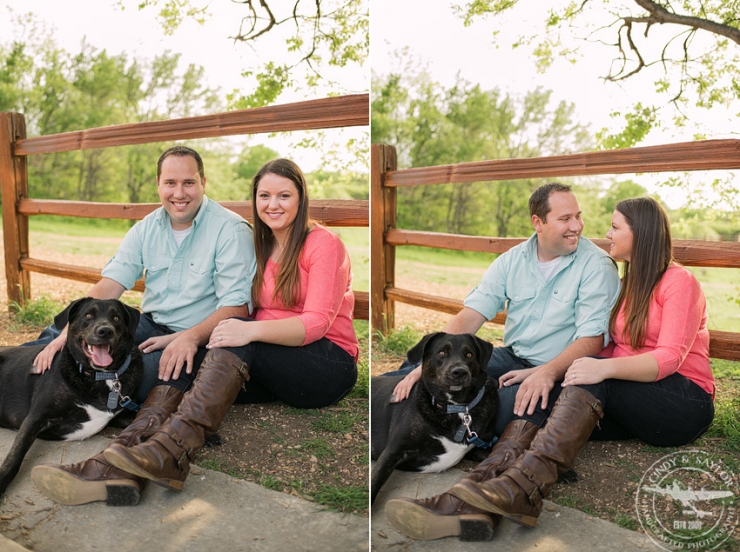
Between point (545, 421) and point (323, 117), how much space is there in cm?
134

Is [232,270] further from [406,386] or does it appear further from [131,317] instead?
[406,386]

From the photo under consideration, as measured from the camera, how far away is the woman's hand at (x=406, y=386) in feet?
6.82

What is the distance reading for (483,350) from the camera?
1.97 m

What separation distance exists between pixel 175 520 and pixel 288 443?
0.46 m

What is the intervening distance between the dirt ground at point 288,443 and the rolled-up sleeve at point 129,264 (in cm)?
16

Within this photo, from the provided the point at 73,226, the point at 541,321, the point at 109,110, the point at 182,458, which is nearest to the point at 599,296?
the point at 541,321

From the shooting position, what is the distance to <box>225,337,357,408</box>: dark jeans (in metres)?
2.13

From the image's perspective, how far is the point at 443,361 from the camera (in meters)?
1.96

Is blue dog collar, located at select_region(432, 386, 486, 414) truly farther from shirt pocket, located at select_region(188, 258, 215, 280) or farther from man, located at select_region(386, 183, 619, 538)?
shirt pocket, located at select_region(188, 258, 215, 280)

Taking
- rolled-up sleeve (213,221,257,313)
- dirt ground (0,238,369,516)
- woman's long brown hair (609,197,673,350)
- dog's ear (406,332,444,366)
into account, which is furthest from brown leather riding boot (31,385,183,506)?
woman's long brown hair (609,197,673,350)

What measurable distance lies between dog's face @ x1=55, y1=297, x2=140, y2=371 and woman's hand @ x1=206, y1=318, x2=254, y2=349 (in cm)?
26

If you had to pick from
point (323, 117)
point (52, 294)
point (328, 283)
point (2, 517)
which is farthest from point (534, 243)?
point (2, 517)

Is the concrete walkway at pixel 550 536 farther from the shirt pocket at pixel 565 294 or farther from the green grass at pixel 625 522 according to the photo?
the shirt pocket at pixel 565 294

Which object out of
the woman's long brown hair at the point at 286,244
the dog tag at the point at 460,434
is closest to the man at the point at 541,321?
the dog tag at the point at 460,434
